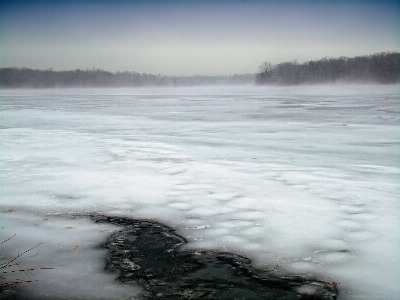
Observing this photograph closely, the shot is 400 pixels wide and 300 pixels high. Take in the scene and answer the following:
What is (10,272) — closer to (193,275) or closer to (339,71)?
(193,275)

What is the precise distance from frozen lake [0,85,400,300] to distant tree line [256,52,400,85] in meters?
47.6

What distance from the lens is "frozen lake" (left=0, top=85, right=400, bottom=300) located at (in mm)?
2752

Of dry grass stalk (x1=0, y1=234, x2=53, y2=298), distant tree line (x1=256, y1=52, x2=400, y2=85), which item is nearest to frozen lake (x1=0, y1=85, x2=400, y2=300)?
dry grass stalk (x1=0, y1=234, x2=53, y2=298)

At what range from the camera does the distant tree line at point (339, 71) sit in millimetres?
53281

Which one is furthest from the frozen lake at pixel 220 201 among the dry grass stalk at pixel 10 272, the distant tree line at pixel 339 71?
the distant tree line at pixel 339 71

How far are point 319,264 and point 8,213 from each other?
2.70 meters

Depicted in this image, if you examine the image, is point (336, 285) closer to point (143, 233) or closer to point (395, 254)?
point (395, 254)

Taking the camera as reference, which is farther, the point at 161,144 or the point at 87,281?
the point at 161,144

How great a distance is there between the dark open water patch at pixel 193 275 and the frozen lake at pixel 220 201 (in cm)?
10

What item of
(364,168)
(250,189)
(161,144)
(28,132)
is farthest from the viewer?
(28,132)

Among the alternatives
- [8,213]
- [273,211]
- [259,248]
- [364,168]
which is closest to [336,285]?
[259,248]

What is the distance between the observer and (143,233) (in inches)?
133

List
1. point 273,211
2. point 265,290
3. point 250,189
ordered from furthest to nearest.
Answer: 1. point 250,189
2. point 273,211
3. point 265,290

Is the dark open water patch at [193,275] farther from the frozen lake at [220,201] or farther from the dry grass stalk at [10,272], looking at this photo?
the dry grass stalk at [10,272]
